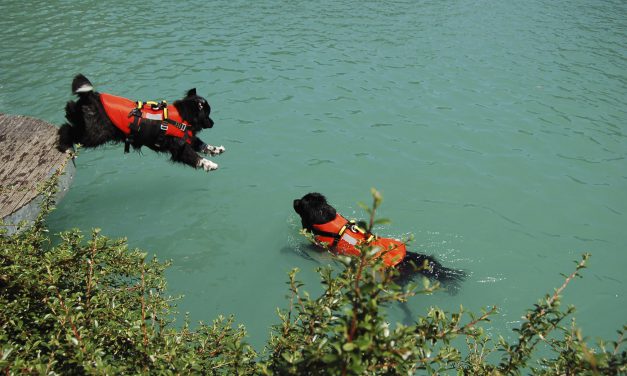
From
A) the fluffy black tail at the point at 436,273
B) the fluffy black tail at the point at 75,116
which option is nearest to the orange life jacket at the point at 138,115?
the fluffy black tail at the point at 75,116

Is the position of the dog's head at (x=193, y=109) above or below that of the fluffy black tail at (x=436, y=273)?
above

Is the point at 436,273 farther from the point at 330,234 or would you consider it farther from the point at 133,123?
the point at 133,123

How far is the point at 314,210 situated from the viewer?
551cm

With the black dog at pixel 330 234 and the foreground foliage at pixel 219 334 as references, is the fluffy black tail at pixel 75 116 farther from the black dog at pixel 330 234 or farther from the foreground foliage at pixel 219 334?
the black dog at pixel 330 234

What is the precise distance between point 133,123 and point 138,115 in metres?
0.13

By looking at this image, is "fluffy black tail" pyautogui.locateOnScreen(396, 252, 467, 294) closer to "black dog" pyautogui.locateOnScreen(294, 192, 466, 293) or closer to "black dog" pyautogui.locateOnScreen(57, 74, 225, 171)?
"black dog" pyautogui.locateOnScreen(294, 192, 466, 293)

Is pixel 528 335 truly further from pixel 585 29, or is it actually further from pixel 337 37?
pixel 585 29

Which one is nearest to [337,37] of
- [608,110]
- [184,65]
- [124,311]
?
[184,65]

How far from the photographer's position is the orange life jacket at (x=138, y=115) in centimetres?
592

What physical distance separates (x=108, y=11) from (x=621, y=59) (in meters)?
17.0

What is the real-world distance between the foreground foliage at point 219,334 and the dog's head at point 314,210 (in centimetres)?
242

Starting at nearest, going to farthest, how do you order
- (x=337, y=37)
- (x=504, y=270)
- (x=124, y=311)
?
(x=124, y=311) < (x=504, y=270) < (x=337, y=37)

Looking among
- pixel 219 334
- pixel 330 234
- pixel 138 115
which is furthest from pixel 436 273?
pixel 138 115

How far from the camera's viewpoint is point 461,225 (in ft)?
21.9
